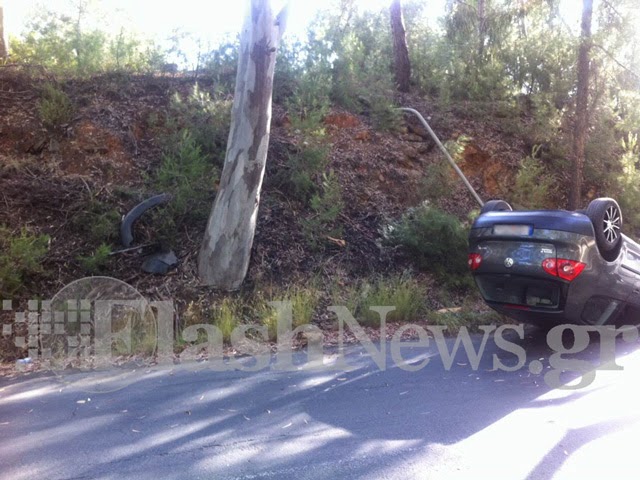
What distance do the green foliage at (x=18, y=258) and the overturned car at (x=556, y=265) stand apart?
579 centimetres

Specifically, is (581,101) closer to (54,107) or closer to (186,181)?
(186,181)

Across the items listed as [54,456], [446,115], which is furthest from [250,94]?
[446,115]

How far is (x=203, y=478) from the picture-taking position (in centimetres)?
397

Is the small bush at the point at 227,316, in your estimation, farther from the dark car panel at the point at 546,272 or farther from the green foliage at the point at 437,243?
the green foliage at the point at 437,243

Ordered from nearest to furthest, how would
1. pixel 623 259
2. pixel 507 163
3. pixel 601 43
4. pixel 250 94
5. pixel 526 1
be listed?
pixel 623 259 → pixel 250 94 → pixel 601 43 → pixel 507 163 → pixel 526 1

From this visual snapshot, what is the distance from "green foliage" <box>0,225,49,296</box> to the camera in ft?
26.4

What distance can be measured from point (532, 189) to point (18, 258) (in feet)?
33.3

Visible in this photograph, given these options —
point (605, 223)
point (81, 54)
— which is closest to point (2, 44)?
point (81, 54)

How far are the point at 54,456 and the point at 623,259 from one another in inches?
245

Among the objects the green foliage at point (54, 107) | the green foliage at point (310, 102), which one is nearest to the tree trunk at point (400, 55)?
the green foliage at point (310, 102)

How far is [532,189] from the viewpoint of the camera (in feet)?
44.0

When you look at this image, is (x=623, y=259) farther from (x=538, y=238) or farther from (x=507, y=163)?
(x=507, y=163)

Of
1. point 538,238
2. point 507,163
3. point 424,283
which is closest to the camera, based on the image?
point 538,238

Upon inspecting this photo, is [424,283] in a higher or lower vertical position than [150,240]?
lower
